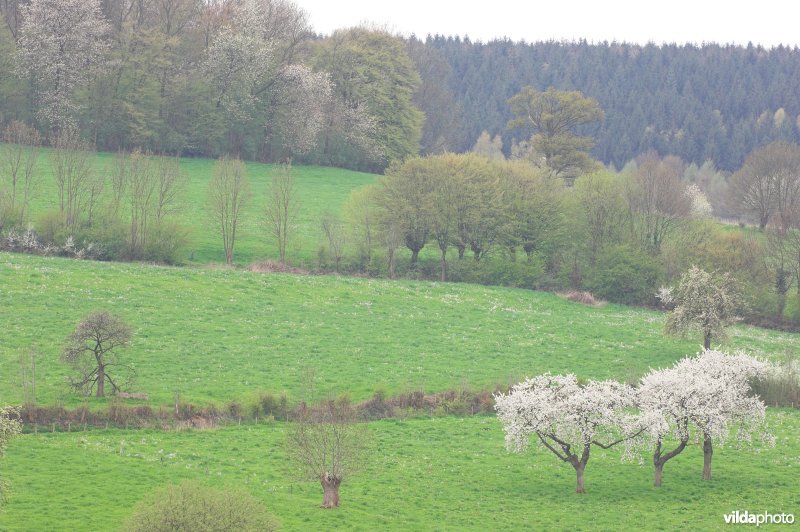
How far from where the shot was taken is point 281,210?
84000mm

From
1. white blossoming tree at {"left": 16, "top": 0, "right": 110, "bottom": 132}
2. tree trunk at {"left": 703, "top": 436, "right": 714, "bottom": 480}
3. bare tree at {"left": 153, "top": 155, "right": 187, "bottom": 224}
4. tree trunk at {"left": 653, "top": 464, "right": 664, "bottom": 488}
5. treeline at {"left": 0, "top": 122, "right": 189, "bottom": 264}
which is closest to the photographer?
tree trunk at {"left": 653, "top": 464, "right": 664, "bottom": 488}

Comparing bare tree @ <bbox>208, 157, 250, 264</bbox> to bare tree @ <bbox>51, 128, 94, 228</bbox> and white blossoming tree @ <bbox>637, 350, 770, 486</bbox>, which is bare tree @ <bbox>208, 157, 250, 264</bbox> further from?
white blossoming tree @ <bbox>637, 350, 770, 486</bbox>

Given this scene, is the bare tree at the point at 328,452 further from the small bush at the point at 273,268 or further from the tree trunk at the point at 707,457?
the small bush at the point at 273,268

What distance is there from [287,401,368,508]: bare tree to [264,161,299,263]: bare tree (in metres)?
43.5

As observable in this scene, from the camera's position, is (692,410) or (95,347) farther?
(95,347)

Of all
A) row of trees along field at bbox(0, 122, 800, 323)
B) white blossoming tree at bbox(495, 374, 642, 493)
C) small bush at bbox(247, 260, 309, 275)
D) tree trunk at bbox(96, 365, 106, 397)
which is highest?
row of trees along field at bbox(0, 122, 800, 323)

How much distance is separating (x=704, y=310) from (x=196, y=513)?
41.3 m

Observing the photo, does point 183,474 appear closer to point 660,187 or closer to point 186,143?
point 660,187

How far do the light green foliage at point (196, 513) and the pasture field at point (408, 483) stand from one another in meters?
3.64

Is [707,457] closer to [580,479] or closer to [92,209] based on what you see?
[580,479]

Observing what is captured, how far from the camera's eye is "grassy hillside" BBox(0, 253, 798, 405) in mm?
50969

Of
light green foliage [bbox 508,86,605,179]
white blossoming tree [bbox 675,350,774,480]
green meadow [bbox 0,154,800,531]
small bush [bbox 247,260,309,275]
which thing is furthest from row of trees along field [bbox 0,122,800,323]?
white blossoming tree [bbox 675,350,774,480]

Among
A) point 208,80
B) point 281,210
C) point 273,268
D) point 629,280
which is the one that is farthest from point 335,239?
point 208,80

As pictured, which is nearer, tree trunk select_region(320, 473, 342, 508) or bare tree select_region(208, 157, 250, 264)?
tree trunk select_region(320, 473, 342, 508)
